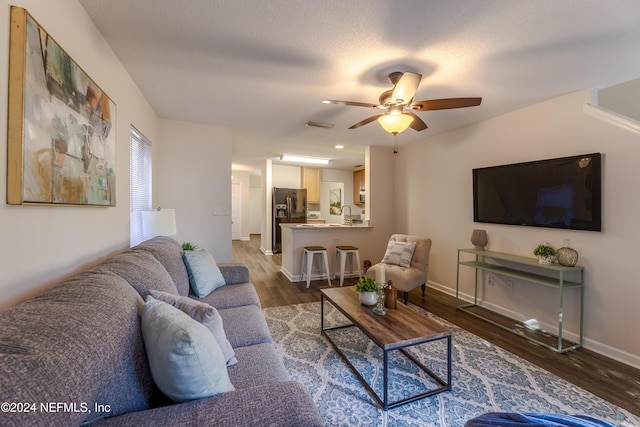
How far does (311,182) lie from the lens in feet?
24.0

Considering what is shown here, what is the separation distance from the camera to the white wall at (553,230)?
2227 millimetres

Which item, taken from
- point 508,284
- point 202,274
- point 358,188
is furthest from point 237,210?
point 508,284

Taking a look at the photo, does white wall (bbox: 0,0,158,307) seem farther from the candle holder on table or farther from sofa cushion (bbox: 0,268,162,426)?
the candle holder on table

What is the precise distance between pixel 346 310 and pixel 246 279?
3.66ft

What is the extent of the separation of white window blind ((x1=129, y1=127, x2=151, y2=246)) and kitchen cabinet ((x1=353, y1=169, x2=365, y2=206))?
5277 mm

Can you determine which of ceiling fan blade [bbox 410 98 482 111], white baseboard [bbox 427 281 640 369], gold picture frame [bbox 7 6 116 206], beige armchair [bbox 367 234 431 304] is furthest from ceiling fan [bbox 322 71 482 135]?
white baseboard [bbox 427 281 640 369]

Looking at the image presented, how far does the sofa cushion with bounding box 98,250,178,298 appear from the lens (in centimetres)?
133

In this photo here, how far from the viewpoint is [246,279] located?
270 centimetres

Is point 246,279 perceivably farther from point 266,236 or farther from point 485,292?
point 266,236

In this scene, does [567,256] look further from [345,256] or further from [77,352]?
[77,352]

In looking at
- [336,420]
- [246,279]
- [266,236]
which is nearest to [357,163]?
[266,236]

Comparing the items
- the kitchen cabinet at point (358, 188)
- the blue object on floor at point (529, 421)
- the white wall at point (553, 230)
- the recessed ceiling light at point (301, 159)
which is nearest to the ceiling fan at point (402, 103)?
the white wall at point (553, 230)

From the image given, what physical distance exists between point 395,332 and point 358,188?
19.4 ft

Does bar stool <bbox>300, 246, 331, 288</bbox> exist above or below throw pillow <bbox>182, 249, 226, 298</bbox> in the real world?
below
